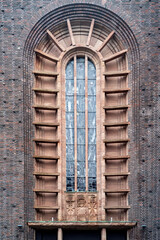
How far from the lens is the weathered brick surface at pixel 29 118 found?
18.2 metres

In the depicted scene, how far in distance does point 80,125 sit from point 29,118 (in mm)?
2352

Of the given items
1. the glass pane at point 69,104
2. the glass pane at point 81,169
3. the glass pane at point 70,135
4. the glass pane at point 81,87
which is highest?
the glass pane at point 81,87

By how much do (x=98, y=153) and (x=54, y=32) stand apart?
5.90m

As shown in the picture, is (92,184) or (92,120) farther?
(92,120)

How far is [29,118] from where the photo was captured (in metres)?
19.2

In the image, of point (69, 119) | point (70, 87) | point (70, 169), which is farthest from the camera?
point (70, 87)


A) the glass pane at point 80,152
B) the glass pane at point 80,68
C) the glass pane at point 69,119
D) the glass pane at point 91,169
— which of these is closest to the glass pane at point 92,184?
the glass pane at point 91,169

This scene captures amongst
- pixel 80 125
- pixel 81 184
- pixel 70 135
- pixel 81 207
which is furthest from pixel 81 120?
pixel 81 207

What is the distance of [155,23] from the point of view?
19312 mm

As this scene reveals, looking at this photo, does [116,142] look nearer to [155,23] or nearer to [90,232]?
[90,232]

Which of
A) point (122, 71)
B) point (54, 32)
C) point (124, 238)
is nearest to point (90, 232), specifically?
point (124, 238)

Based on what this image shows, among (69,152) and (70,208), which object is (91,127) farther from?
(70,208)

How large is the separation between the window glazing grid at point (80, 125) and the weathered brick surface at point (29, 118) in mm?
1819

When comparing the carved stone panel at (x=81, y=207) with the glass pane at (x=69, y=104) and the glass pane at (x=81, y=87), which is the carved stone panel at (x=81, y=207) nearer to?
the glass pane at (x=69, y=104)
